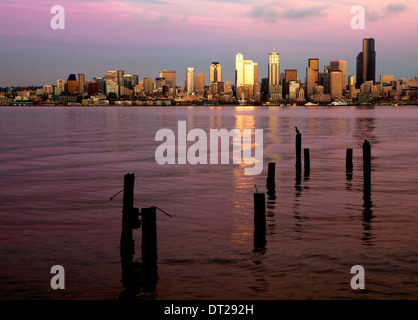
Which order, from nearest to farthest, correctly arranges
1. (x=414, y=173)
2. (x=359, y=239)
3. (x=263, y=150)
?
(x=359, y=239)
(x=414, y=173)
(x=263, y=150)

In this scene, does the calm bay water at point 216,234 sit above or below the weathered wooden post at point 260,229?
below

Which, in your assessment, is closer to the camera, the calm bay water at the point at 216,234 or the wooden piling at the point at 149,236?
the wooden piling at the point at 149,236

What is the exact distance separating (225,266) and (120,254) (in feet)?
12.7

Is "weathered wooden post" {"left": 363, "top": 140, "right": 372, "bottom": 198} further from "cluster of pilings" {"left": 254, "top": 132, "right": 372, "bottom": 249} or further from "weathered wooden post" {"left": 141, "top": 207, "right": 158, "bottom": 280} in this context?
"weathered wooden post" {"left": 141, "top": 207, "right": 158, "bottom": 280}

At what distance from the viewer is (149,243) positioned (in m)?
18.6

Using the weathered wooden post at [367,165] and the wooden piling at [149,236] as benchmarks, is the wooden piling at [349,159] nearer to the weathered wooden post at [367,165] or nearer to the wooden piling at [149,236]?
the weathered wooden post at [367,165]

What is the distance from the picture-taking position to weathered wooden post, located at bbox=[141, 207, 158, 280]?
17.8 meters

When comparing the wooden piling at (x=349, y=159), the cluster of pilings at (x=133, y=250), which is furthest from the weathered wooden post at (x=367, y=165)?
the cluster of pilings at (x=133, y=250)

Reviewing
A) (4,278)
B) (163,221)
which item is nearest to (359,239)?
(163,221)

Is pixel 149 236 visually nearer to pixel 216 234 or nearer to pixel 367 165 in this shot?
pixel 216 234

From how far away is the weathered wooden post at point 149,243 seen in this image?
702 inches

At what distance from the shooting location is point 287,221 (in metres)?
26.8
